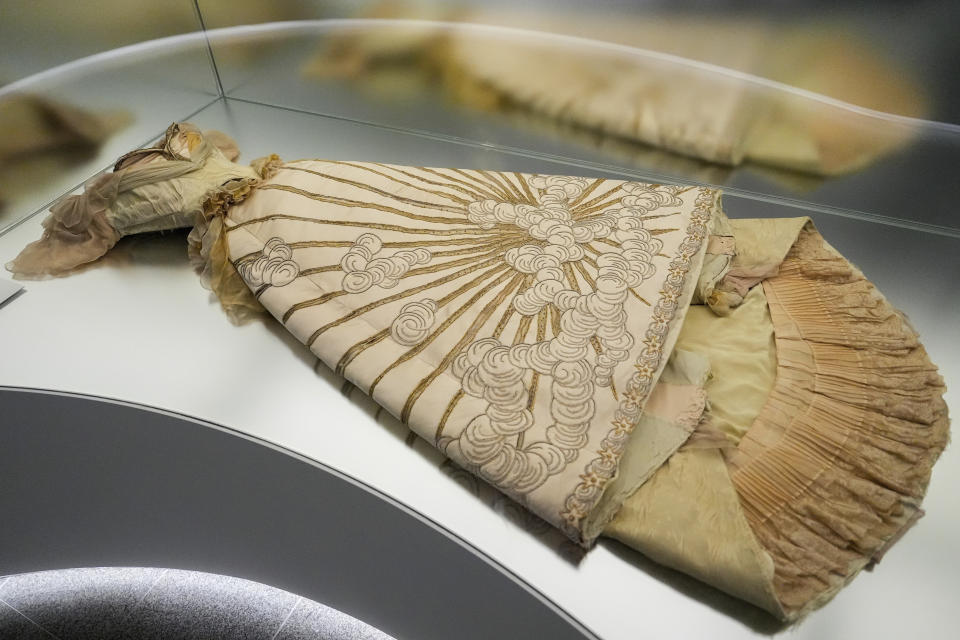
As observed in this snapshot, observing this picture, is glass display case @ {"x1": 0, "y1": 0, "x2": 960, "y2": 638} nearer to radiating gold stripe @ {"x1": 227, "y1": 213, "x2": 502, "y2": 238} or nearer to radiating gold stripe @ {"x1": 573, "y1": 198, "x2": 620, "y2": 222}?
radiating gold stripe @ {"x1": 227, "y1": 213, "x2": 502, "y2": 238}

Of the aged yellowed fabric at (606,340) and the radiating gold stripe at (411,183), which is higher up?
the radiating gold stripe at (411,183)

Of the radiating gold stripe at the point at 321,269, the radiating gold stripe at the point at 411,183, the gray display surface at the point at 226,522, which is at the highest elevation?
the radiating gold stripe at the point at 411,183

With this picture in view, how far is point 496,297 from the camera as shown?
0.99 m

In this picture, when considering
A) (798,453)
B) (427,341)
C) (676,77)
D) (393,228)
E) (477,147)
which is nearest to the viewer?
(798,453)

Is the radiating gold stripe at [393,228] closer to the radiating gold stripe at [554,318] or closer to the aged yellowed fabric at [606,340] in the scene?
the aged yellowed fabric at [606,340]

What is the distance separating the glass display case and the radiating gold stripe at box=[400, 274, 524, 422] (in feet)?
0.28

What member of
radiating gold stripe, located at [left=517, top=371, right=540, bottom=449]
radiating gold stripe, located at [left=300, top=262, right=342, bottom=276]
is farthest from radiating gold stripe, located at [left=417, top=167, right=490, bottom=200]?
radiating gold stripe, located at [left=517, top=371, right=540, bottom=449]

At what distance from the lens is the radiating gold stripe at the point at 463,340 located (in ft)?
3.02

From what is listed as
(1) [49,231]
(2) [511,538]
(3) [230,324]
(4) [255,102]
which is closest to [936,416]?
(2) [511,538]

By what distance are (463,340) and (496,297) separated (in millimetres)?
85

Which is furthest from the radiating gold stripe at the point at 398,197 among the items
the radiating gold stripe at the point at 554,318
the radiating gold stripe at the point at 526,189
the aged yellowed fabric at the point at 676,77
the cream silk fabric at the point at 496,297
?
the aged yellowed fabric at the point at 676,77

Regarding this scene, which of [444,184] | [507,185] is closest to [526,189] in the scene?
[507,185]

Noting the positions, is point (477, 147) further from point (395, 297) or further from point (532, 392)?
point (532, 392)

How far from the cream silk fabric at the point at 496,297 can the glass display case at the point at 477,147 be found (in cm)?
9
